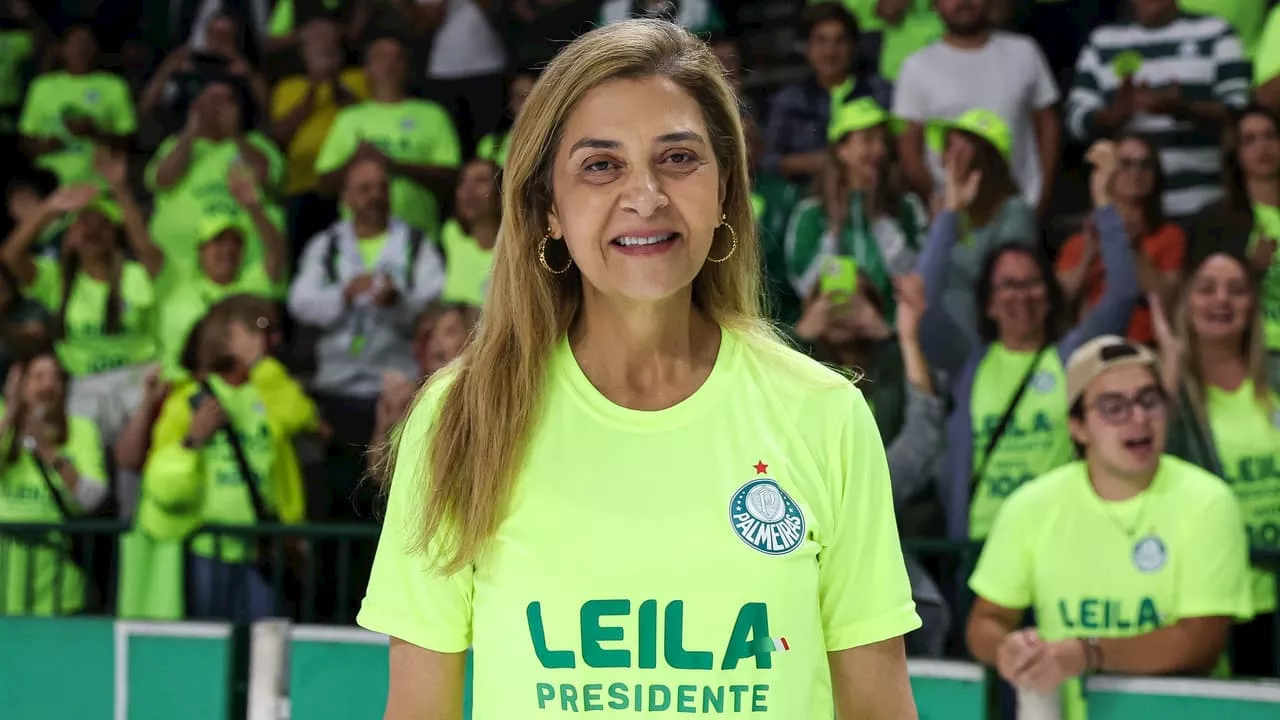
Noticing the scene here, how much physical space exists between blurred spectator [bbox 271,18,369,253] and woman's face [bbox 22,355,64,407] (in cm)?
113

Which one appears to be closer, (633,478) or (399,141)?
(633,478)

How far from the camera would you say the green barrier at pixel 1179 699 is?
3529 millimetres

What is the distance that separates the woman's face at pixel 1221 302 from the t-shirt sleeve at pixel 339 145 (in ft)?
11.3

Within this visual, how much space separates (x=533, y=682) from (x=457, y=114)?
5369 millimetres

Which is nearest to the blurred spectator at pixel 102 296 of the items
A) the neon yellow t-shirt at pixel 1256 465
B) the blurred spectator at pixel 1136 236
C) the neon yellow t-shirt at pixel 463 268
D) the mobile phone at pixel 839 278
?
the neon yellow t-shirt at pixel 463 268

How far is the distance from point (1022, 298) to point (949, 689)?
164 centimetres

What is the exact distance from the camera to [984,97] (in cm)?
554

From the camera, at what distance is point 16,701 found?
5.03 m

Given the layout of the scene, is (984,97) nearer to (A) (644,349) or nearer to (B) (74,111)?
(A) (644,349)

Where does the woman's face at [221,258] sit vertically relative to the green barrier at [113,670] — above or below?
above

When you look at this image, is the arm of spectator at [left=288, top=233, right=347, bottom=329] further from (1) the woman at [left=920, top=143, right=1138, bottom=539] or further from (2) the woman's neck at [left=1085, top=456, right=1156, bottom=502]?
(2) the woman's neck at [left=1085, top=456, right=1156, bottom=502]

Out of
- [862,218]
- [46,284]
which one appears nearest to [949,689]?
[862,218]

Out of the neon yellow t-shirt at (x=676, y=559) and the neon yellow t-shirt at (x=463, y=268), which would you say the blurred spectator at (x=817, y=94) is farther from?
the neon yellow t-shirt at (x=676, y=559)

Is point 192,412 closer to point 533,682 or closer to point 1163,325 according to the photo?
point 1163,325
